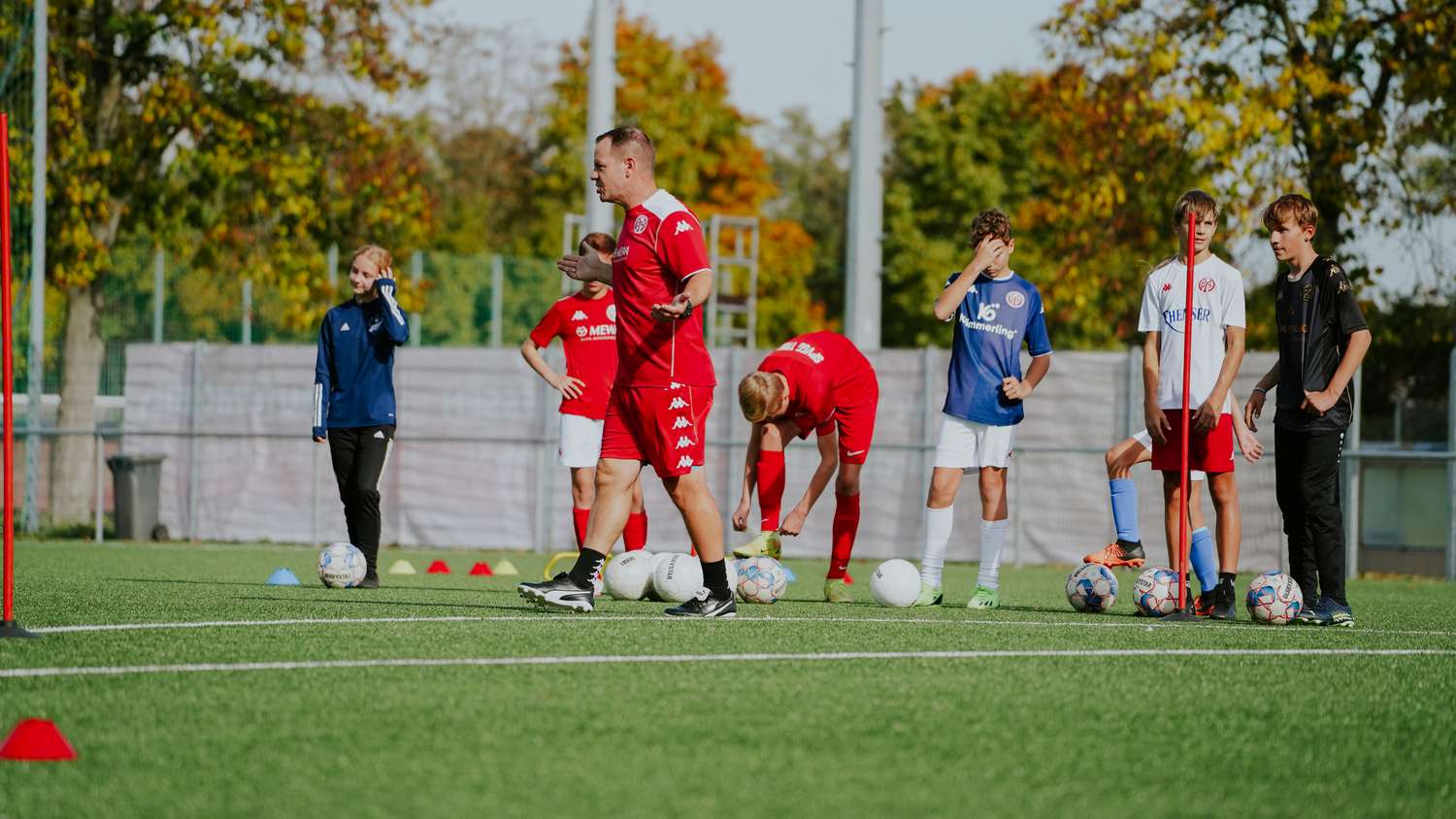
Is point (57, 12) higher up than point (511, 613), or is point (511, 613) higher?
point (57, 12)

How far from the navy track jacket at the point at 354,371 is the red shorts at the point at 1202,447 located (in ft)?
15.4

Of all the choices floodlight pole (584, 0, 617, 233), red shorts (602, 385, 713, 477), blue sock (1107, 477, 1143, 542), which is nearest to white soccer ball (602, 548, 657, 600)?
red shorts (602, 385, 713, 477)

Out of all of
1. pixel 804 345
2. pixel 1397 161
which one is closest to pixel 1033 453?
pixel 1397 161

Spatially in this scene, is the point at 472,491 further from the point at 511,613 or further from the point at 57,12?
the point at 511,613

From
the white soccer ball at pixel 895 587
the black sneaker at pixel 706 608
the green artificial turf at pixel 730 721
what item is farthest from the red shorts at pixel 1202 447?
the black sneaker at pixel 706 608

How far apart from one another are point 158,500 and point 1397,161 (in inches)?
599

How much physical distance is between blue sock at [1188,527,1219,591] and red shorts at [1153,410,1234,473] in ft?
1.27

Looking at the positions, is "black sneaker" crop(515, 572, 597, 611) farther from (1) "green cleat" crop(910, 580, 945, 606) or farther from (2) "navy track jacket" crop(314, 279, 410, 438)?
(2) "navy track jacket" crop(314, 279, 410, 438)

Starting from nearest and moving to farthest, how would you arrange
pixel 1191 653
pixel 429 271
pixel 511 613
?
pixel 1191 653 < pixel 511 613 < pixel 429 271

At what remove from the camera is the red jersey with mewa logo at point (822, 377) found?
968cm

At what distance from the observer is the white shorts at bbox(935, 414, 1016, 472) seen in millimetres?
9180

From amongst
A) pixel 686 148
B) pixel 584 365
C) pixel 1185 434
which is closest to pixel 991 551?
pixel 1185 434

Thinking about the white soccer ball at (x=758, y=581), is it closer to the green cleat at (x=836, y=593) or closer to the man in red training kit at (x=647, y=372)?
the green cleat at (x=836, y=593)

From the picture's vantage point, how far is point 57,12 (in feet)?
71.0
